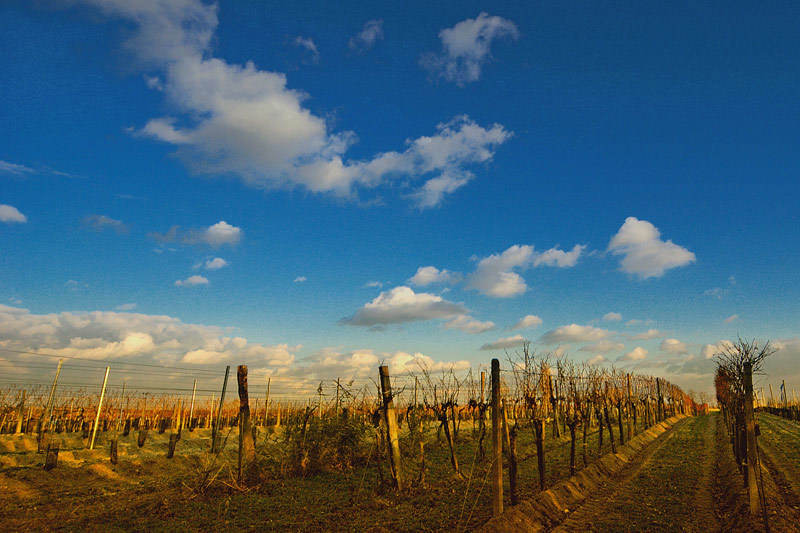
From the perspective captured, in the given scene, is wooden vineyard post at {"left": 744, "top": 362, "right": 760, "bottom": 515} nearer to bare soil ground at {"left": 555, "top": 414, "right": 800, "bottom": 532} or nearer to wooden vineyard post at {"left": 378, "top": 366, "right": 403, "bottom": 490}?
bare soil ground at {"left": 555, "top": 414, "right": 800, "bottom": 532}

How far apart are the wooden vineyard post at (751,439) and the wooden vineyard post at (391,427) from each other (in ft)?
20.2

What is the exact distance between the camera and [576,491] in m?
Result: 10.1

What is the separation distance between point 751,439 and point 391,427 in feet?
20.7

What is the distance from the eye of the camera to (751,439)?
755cm

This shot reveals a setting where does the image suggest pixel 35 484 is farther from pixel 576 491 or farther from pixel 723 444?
pixel 723 444

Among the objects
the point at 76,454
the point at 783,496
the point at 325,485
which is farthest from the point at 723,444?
the point at 76,454

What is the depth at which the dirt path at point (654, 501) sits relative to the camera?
7926 mm

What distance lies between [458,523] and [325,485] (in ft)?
14.6

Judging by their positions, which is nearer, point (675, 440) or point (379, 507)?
point (379, 507)

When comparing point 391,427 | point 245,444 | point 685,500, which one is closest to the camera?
point 391,427

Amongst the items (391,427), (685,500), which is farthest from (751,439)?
(391,427)

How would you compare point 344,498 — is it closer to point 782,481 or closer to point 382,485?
point 382,485

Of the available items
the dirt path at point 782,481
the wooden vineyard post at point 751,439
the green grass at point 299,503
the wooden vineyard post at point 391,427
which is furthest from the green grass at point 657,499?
the wooden vineyard post at point 391,427

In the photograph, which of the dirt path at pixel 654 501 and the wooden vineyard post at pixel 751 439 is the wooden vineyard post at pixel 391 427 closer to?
the dirt path at pixel 654 501
